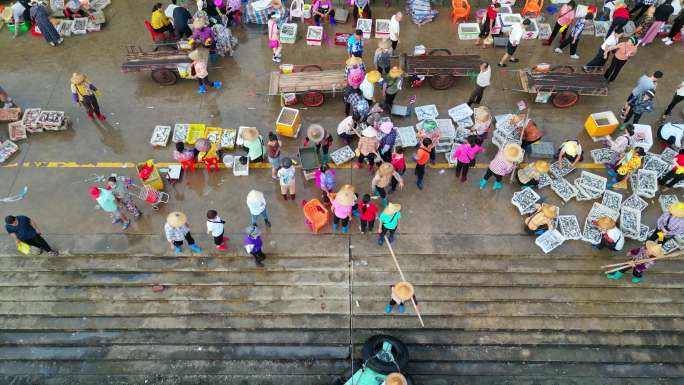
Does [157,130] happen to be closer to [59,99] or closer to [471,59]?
[59,99]

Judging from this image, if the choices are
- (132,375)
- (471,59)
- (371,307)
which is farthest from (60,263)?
(471,59)

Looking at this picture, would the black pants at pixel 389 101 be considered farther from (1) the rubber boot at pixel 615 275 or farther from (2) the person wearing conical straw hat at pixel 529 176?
(1) the rubber boot at pixel 615 275

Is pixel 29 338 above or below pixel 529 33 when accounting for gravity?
below

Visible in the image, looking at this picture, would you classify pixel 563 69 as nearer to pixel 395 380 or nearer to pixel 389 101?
pixel 389 101

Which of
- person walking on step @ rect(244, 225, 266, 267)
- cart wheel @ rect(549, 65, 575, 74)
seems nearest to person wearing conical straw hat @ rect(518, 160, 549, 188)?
cart wheel @ rect(549, 65, 575, 74)

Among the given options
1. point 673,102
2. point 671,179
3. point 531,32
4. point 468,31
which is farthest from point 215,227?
point 673,102

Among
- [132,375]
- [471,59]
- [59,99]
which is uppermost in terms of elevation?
[471,59]

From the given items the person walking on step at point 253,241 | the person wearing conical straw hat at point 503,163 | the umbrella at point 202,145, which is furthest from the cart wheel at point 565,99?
the umbrella at point 202,145

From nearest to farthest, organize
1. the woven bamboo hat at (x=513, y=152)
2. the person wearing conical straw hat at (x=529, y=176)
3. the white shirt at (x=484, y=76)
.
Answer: the woven bamboo hat at (x=513, y=152), the person wearing conical straw hat at (x=529, y=176), the white shirt at (x=484, y=76)
